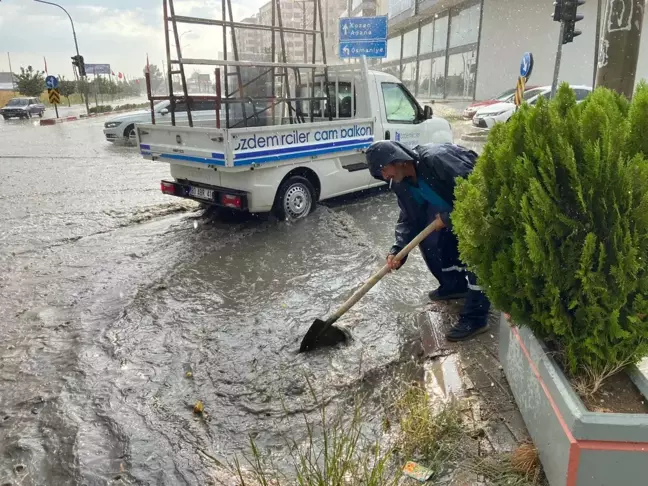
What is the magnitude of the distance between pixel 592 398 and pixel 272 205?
4.85 m

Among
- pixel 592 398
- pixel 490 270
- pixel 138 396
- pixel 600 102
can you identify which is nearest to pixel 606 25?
pixel 600 102

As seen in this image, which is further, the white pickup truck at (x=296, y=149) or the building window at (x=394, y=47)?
the building window at (x=394, y=47)

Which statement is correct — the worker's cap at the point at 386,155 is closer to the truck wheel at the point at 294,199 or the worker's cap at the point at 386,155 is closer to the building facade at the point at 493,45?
the truck wheel at the point at 294,199

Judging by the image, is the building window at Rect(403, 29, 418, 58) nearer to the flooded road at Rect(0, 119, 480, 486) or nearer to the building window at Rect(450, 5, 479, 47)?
the building window at Rect(450, 5, 479, 47)

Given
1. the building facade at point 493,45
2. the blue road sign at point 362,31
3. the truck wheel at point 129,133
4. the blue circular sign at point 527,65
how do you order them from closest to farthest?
the blue circular sign at point 527,65, the blue road sign at point 362,31, the truck wheel at point 129,133, the building facade at point 493,45

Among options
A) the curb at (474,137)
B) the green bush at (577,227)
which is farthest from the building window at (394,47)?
the green bush at (577,227)

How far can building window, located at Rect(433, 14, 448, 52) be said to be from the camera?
28.5m

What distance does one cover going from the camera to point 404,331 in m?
4.05

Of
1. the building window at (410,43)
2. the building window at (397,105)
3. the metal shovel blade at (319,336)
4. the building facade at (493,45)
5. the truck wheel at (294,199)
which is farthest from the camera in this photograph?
the building window at (410,43)

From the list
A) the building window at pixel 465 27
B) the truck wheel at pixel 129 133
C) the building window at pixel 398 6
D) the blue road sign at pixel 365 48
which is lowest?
the truck wheel at pixel 129 133

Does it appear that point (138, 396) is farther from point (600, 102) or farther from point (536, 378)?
point (600, 102)

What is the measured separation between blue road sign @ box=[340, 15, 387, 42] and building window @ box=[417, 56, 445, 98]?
15.2 metres

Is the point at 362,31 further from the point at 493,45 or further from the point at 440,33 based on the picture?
the point at 440,33

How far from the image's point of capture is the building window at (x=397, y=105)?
7.50m
